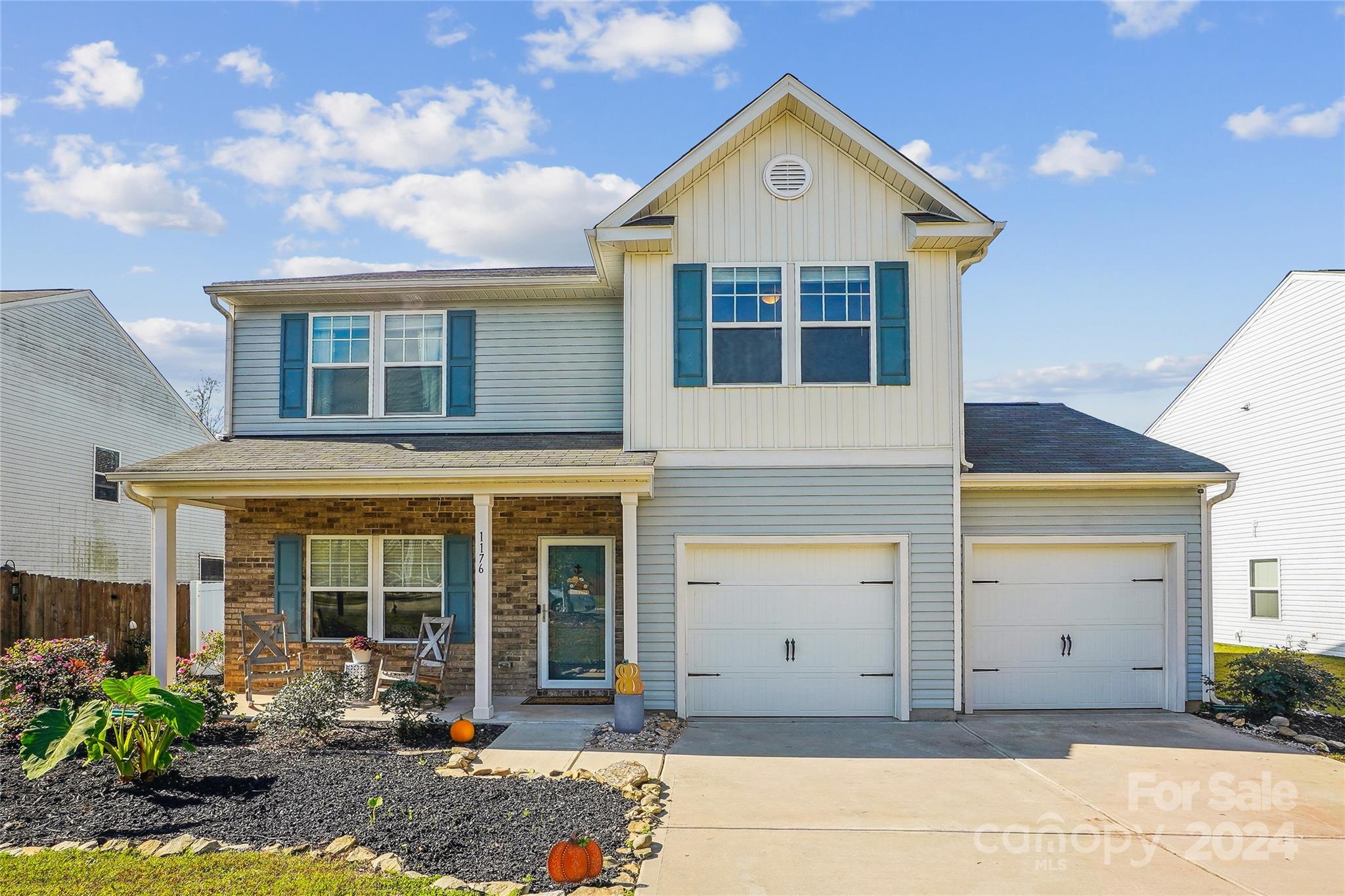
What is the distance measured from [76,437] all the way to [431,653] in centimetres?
1037

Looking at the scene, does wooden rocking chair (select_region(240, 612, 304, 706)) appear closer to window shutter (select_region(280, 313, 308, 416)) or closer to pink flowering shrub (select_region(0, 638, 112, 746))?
pink flowering shrub (select_region(0, 638, 112, 746))

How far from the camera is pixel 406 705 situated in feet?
28.2

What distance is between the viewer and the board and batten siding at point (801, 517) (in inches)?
383

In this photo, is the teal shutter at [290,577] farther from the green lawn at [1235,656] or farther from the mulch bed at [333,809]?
the green lawn at [1235,656]

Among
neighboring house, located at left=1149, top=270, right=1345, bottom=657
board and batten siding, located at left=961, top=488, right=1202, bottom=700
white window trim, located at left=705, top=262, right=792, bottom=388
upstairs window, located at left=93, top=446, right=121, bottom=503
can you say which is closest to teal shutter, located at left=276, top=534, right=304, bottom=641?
white window trim, located at left=705, top=262, right=792, bottom=388

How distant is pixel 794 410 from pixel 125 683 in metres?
6.50

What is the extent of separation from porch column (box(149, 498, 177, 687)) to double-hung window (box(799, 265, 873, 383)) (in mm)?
6984

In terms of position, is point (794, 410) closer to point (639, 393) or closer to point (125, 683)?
point (639, 393)

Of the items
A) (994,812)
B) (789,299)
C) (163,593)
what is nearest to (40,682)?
(163,593)

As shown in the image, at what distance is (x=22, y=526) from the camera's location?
15.2 metres

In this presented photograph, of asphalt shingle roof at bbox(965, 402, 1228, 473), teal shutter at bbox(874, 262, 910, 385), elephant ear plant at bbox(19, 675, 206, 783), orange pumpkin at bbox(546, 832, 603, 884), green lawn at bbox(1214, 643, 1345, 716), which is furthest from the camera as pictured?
green lawn at bbox(1214, 643, 1345, 716)

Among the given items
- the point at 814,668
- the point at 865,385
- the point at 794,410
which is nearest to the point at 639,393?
the point at 794,410

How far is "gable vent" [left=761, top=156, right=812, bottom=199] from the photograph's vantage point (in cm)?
996

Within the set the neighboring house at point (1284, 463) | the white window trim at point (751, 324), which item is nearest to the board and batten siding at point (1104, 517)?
the white window trim at point (751, 324)
